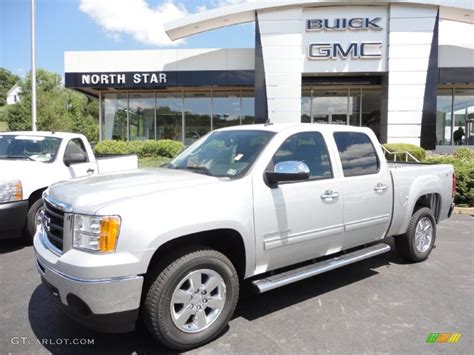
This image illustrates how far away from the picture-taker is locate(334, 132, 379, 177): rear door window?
181 inches

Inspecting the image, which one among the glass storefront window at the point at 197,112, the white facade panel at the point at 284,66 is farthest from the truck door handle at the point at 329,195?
the glass storefront window at the point at 197,112

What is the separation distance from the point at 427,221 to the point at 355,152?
6.25ft

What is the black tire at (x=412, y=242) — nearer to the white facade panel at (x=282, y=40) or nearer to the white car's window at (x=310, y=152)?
the white car's window at (x=310, y=152)

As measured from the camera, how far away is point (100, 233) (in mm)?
2945

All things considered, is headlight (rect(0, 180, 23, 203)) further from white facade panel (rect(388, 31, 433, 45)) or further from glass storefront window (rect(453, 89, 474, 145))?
glass storefront window (rect(453, 89, 474, 145))

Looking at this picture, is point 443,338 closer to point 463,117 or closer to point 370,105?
point 370,105

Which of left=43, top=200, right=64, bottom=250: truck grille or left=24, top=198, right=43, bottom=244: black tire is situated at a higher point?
left=43, top=200, right=64, bottom=250: truck grille

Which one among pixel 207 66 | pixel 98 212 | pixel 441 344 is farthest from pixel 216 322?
pixel 207 66

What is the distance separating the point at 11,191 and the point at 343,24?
16528mm

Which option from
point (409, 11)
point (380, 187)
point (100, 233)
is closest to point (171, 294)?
point (100, 233)

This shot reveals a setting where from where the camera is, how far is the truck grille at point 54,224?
3.25 meters

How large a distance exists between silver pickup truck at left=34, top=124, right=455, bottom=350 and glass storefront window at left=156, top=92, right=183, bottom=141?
18.2 meters

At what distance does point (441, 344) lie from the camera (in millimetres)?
3467

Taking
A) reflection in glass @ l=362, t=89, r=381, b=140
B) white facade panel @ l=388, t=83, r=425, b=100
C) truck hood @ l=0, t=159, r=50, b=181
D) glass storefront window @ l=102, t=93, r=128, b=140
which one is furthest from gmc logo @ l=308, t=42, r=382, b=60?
truck hood @ l=0, t=159, r=50, b=181
